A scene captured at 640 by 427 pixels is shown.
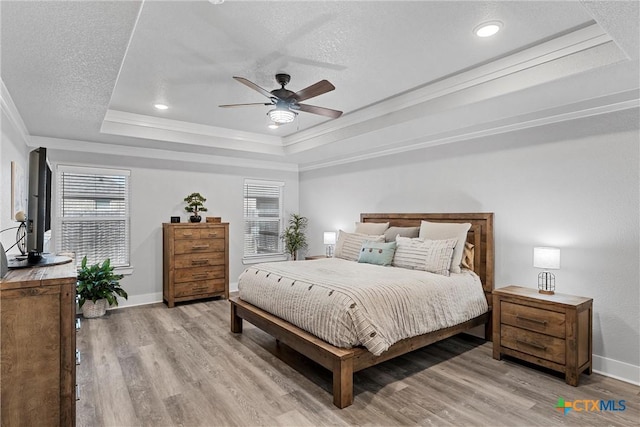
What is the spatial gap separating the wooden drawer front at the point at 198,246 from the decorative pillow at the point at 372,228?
224 centimetres

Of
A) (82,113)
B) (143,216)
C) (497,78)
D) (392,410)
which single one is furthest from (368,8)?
(143,216)

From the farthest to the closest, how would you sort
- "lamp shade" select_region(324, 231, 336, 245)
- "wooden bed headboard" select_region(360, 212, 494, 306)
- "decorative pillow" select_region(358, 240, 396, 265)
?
"lamp shade" select_region(324, 231, 336, 245) → "decorative pillow" select_region(358, 240, 396, 265) → "wooden bed headboard" select_region(360, 212, 494, 306)

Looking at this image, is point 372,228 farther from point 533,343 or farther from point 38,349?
point 38,349

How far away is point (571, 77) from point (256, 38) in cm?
234

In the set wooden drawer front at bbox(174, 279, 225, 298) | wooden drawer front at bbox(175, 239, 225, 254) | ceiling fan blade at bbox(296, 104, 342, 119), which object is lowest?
wooden drawer front at bbox(174, 279, 225, 298)

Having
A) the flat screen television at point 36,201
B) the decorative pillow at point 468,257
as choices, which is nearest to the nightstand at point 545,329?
the decorative pillow at point 468,257

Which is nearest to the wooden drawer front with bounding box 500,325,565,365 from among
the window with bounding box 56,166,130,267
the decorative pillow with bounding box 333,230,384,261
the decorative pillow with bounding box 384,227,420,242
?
the decorative pillow with bounding box 384,227,420,242

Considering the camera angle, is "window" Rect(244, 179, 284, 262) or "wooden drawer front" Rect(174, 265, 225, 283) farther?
"window" Rect(244, 179, 284, 262)

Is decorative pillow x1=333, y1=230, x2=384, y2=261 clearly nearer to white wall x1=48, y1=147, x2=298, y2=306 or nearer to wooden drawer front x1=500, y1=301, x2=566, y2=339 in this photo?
wooden drawer front x1=500, y1=301, x2=566, y2=339

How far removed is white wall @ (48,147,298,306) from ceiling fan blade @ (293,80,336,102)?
3.42 m

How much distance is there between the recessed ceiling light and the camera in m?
2.33

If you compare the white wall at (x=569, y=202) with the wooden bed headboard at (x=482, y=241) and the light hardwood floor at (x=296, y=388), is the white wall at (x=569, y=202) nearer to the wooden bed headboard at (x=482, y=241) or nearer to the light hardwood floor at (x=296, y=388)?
the wooden bed headboard at (x=482, y=241)

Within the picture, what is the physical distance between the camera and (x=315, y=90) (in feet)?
9.04

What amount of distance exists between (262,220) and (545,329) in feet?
15.9
